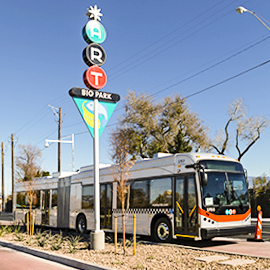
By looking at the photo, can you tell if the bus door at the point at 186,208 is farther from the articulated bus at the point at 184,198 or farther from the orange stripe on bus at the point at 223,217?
the orange stripe on bus at the point at 223,217

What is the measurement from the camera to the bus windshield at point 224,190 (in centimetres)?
1271

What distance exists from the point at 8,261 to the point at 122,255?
3156mm

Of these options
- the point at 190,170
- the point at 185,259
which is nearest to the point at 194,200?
the point at 190,170

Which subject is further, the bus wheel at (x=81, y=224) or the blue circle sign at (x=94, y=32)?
the bus wheel at (x=81, y=224)

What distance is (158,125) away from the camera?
5103cm

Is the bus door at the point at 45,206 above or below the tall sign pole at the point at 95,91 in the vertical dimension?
below

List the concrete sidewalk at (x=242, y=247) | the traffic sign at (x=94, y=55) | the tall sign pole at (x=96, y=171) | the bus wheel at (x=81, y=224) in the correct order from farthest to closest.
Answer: the bus wheel at (x=81, y=224)
the traffic sign at (x=94, y=55)
the tall sign pole at (x=96, y=171)
the concrete sidewalk at (x=242, y=247)

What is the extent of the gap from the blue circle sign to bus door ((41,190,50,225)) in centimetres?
1216

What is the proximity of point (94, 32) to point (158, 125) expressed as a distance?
38212mm

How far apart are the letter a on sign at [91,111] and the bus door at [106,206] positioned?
4804 mm

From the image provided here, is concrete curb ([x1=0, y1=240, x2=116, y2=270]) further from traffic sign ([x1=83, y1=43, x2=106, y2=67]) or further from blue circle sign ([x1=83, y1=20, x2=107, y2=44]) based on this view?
blue circle sign ([x1=83, y1=20, x2=107, y2=44])

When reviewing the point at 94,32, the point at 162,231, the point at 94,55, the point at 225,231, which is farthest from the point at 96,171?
the point at 94,32

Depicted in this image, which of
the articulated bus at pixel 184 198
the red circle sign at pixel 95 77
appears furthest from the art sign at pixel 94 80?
the articulated bus at pixel 184 198

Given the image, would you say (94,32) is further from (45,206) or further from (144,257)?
(45,206)
